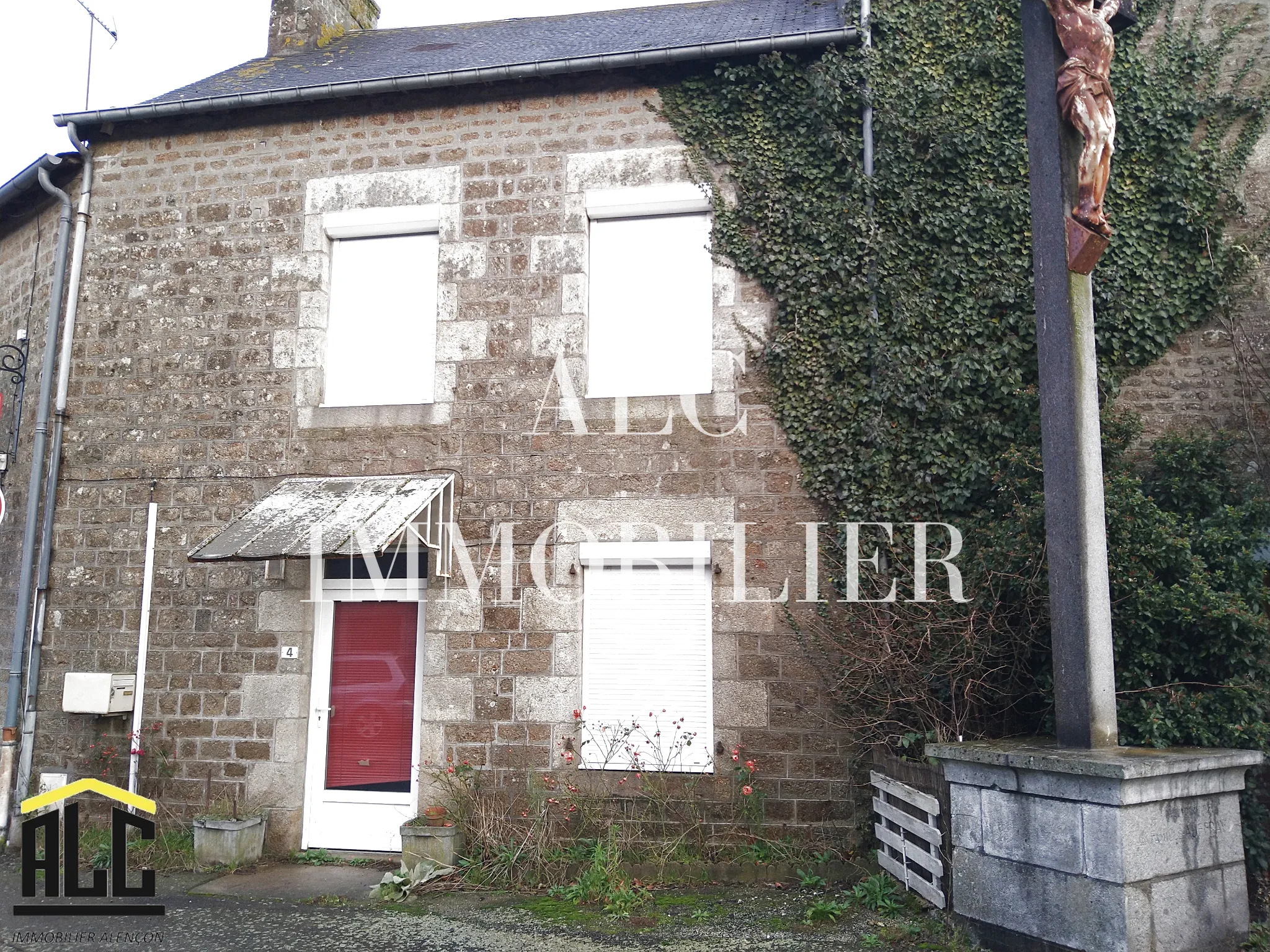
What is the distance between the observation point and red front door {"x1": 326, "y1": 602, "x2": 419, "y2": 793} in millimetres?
7387

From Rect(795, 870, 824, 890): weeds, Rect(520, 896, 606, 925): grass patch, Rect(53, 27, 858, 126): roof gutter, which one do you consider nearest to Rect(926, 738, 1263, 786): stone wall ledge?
Rect(795, 870, 824, 890): weeds

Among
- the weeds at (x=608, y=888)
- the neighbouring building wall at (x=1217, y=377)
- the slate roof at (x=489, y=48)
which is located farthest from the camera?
the slate roof at (x=489, y=48)

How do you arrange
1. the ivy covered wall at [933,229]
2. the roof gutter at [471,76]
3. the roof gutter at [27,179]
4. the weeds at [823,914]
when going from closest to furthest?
the weeds at [823,914]
the ivy covered wall at [933,229]
the roof gutter at [471,76]
the roof gutter at [27,179]

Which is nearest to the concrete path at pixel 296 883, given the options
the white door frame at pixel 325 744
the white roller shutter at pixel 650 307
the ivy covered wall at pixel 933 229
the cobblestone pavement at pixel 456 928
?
the cobblestone pavement at pixel 456 928

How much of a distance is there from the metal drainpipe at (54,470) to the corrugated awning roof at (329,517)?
1.80 meters

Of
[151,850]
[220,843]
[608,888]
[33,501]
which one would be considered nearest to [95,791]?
[151,850]

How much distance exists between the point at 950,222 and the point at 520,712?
177 inches

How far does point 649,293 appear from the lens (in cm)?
755

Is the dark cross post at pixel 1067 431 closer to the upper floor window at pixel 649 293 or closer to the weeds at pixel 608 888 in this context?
the upper floor window at pixel 649 293

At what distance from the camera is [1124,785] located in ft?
13.9

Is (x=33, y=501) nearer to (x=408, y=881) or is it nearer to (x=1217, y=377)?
(x=408, y=881)

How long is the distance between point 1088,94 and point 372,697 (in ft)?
19.7

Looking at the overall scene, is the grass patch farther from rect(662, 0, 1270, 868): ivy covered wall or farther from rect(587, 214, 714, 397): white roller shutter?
rect(587, 214, 714, 397): white roller shutter

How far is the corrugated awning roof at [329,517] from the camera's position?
6512mm
